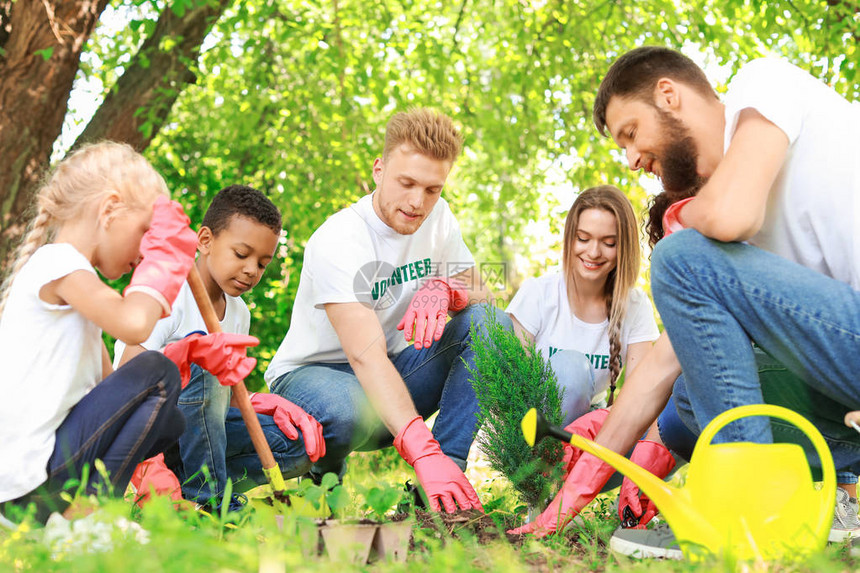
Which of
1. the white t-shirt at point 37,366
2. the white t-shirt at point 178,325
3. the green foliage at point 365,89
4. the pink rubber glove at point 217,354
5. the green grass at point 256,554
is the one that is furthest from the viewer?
the green foliage at point 365,89

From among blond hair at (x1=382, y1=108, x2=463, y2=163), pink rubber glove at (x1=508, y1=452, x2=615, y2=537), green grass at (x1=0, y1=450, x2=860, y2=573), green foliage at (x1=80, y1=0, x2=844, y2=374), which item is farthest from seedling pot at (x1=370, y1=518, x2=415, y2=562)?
green foliage at (x1=80, y1=0, x2=844, y2=374)

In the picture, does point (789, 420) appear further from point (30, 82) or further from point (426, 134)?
point (30, 82)

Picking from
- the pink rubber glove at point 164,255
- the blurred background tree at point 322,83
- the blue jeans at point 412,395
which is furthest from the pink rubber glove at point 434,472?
the blurred background tree at point 322,83

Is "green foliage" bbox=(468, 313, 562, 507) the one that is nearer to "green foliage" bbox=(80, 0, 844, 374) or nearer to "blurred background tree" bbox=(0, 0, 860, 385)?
"blurred background tree" bbox=(0, 0, 860, 385)

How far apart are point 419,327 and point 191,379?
2.73 feet

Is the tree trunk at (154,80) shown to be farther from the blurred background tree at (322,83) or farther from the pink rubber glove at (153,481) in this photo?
the pink rubber glove at (153,481)

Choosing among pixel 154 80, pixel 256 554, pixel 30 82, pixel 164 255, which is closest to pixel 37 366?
pixel 164 255

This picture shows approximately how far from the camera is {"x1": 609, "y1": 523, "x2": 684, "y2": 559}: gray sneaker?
1919mm

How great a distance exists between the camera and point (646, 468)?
2.60 metres

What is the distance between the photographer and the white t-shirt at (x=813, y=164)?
6.70 ft

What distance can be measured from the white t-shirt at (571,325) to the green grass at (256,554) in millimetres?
1094

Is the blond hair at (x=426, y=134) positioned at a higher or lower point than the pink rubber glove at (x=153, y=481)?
higher

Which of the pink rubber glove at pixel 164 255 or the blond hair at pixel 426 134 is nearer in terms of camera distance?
the pink rubber glove at pixel 164 255

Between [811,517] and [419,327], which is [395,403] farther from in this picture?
[811,517]
